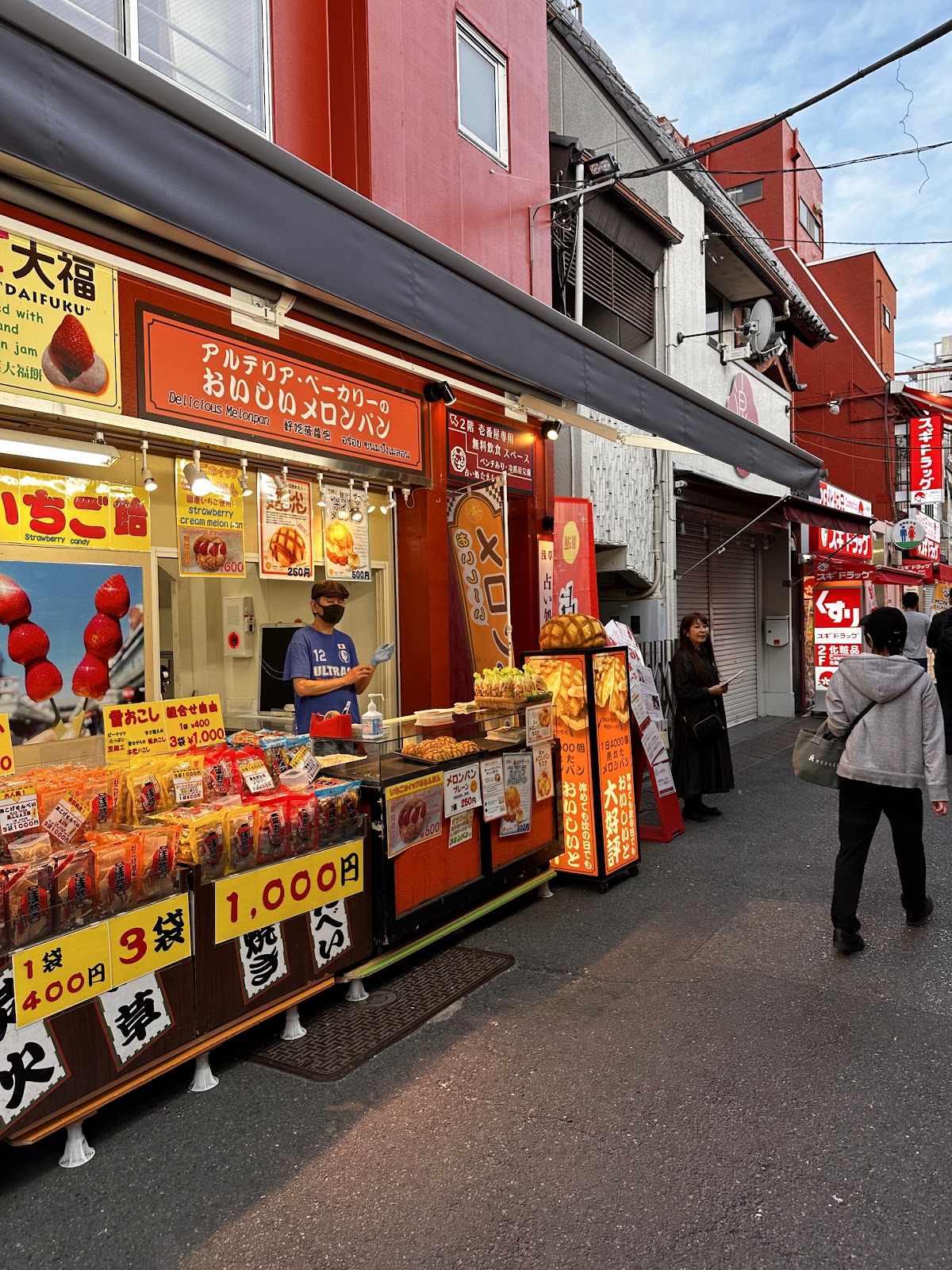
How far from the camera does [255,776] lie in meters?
4.34

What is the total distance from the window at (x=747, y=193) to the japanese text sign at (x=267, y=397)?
2316cm

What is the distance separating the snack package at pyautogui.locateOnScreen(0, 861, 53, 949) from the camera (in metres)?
3.04

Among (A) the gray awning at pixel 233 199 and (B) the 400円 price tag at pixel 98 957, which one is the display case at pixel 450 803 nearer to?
(B) the 400円 price tag at pixel 98 957

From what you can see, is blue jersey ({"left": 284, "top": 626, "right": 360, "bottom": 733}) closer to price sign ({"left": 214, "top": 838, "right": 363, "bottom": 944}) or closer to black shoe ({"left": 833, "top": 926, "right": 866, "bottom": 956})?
price sign ({"left": 214, "top": 838, "right": 363, "bottom": 944})

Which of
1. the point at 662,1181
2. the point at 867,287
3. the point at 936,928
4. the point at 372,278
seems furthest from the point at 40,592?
the point at 867,287

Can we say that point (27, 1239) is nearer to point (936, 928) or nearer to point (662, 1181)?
point (662, 1181)

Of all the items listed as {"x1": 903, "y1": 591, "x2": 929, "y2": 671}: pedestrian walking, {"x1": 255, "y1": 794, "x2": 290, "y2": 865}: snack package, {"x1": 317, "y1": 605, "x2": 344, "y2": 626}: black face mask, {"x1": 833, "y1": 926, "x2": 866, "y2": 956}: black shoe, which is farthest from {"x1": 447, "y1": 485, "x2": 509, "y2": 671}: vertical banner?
{"x1": 903, "y1": 591, "x2": 929, "y2": 671}: pedestrian walking

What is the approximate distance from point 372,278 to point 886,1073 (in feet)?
13.2

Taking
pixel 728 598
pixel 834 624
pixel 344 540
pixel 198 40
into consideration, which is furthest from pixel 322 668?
pixel 834 624

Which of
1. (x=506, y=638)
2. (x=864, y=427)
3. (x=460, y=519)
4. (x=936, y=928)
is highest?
(x=864, y=427)

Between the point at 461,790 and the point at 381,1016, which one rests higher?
the point at 461,790

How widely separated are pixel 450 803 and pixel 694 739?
3984mm

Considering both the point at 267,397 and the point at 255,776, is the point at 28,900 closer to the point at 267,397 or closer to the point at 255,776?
the point at 255,776

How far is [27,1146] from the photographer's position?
3.23m
